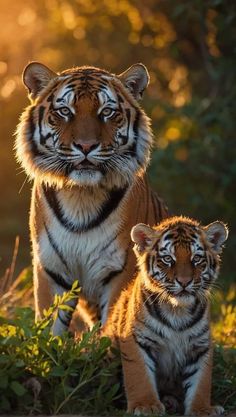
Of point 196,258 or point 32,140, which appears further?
point 32,140

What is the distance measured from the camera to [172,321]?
5988 millimetres

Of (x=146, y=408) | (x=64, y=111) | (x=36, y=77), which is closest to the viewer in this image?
(x=146, y=408)

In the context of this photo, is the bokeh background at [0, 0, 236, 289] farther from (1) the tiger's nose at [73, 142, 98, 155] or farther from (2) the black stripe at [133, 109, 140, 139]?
(1) the tiger's nose at [73, 142, 98, 155]

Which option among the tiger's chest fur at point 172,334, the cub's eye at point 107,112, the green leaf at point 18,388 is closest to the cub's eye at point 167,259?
the tiger's chest fur at point 172,334

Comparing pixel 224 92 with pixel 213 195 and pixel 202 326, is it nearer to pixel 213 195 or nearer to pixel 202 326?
pixel 213 195

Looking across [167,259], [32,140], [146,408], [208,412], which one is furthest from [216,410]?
[32,140]

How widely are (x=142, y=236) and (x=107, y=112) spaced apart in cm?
82

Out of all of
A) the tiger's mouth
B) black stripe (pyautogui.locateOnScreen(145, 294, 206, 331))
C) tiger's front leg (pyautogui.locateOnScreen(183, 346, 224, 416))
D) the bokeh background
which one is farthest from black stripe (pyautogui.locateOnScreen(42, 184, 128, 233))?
the bokeh background

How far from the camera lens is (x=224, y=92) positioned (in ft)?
42.4

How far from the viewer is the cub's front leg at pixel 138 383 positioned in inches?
230

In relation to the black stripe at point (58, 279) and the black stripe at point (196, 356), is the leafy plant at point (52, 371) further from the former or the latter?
the black stripe at point (58, 279)

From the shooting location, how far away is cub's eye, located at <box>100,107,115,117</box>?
6629mm

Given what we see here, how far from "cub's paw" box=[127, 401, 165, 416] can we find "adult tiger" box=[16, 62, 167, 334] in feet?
3.12

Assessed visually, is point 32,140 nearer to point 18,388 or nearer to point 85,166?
point 85,166
